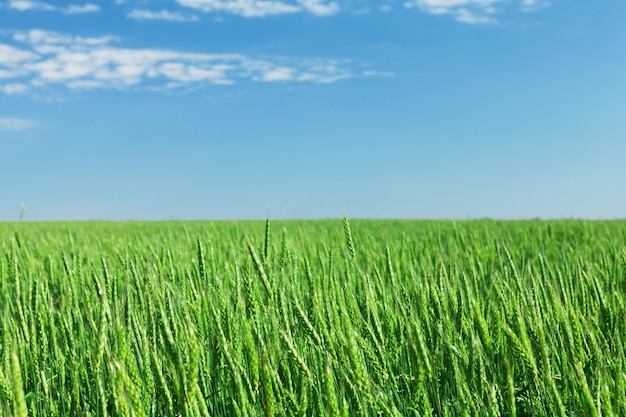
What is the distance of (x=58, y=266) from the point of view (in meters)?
4.89

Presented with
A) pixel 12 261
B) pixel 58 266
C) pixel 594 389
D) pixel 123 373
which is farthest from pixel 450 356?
pixel 58 266

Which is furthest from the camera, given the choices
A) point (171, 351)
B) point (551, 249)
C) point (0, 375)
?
point (551, 249)

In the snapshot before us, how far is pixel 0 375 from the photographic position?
1317 mm

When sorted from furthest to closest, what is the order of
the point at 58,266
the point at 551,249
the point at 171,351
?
the point at 551,249 → the point at 58,266 → the point at 171,351

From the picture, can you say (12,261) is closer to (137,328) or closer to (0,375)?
(137,328)

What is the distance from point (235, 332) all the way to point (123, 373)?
70cm

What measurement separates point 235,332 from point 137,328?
1.21 feet

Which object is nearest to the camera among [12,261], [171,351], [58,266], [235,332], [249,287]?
[171,351]

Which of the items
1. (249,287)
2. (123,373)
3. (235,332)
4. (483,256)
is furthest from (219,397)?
(483,256)

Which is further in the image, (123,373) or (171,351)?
(171,351)

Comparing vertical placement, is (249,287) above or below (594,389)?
above

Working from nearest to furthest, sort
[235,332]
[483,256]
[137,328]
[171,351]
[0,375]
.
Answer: [171,351] < [0,375] < [235,332] < [137,328] < [483,256]

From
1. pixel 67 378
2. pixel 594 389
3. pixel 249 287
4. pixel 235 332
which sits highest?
pixel 249 287

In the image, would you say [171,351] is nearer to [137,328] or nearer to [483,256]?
Result: [137,328]
